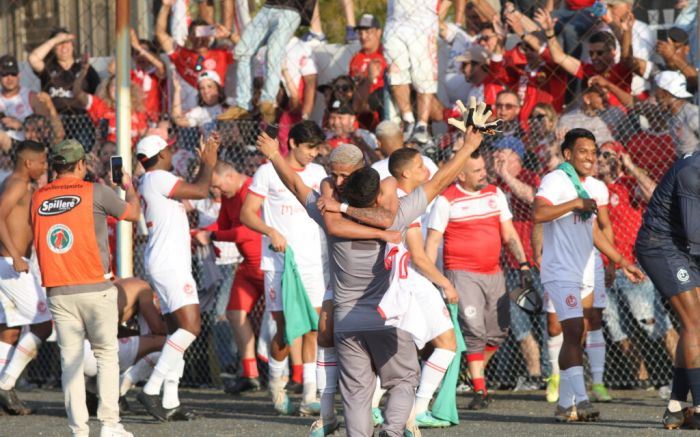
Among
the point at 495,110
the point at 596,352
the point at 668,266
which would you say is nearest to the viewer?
the point at 668,266

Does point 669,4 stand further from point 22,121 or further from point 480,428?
point 22,121

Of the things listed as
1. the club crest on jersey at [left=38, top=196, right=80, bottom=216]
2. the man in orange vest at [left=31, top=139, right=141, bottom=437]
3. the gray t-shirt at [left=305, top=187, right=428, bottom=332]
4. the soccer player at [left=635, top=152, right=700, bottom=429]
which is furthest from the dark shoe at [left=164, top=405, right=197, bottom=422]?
the soccer player at [left=635, top=152, right=700, bottom=429]

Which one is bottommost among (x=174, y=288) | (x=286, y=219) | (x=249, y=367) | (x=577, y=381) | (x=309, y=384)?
(x=249, y=367)

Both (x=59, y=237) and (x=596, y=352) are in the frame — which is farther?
(x=596, y=352)

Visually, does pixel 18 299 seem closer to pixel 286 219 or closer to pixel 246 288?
pixel 246 288

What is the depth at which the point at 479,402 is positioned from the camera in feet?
32.0

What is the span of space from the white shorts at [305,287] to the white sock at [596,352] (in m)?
2.04

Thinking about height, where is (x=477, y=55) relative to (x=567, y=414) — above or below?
above

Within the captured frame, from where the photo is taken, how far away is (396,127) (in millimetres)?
9922

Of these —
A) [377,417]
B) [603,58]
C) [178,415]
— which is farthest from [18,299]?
[603,58]

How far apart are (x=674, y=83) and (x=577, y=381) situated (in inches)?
120

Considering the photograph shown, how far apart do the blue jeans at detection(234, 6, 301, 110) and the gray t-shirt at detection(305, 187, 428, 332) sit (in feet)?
18.2

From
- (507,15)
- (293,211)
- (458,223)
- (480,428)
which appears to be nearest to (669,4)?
(507,15)

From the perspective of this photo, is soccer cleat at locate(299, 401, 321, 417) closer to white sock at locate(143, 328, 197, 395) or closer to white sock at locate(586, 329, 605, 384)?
white sock at locate(143, 328, 197, 395)
